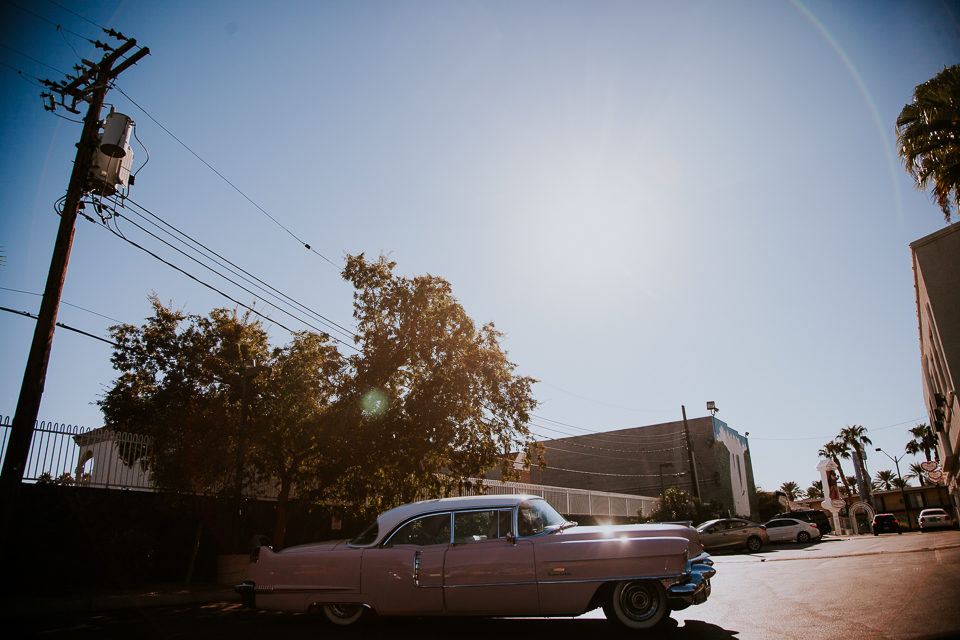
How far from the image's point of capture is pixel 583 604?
5895 mm

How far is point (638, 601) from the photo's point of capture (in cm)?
598

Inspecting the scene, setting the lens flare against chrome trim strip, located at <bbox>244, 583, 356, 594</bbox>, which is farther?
the lens flare

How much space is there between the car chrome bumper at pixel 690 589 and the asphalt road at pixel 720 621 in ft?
0.97

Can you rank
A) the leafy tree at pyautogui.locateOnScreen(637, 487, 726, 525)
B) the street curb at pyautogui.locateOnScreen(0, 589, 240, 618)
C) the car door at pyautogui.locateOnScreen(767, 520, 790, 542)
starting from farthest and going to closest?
the leafy tree at pyautogui.locateOnScreen(637, 487, 726, 525), the car door at pyautogui.locateOnScreen(767, 520, 790, 542), the street curb at pyautogui.locateOnScreen(0, 589, 240, 618)

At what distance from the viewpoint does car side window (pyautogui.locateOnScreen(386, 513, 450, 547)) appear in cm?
659

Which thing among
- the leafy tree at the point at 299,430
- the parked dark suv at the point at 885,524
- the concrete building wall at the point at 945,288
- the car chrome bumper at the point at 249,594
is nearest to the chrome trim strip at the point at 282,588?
the car chrome bumper at the point at 249,594

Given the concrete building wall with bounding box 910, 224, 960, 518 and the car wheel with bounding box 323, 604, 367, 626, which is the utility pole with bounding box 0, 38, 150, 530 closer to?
the car wheel with bounding box 323, 604, 367, 626

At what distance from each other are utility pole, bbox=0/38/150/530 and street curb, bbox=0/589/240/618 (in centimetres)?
128

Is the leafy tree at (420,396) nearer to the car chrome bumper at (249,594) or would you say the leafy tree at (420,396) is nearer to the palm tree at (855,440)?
the car chrome bumper at (249,594)

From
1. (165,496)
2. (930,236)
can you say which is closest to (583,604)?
(165,496)

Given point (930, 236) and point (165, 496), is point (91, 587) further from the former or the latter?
point (930, 236)

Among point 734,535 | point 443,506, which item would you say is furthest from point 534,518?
point 734,535

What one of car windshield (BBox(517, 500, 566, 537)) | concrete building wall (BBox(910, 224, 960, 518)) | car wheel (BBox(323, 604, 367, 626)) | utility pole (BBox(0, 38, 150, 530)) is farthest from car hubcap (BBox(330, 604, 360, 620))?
concrete building wall (BBox(910, 224, 960, 518))

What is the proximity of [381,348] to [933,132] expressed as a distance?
45.8ft
